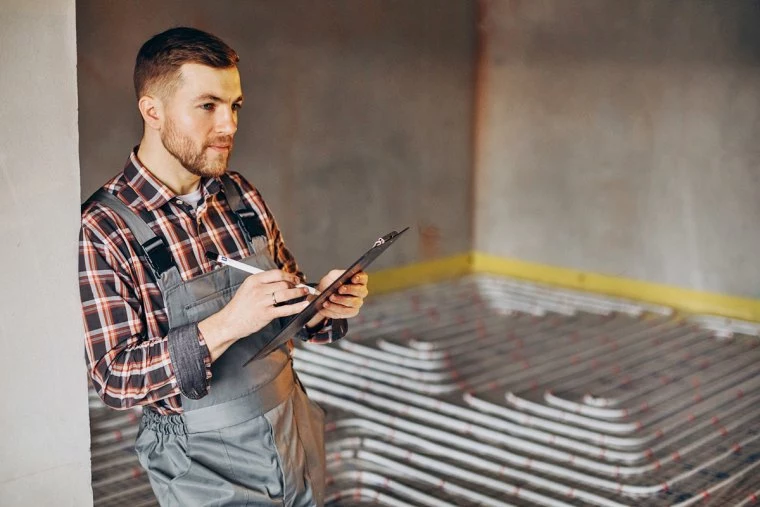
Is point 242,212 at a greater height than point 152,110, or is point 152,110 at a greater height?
point 152,110

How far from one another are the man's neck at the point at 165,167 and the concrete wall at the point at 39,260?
168 mm

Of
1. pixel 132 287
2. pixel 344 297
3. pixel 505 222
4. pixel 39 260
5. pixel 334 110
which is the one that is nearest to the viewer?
pixel 132 287

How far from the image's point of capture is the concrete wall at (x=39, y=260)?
2078 mm

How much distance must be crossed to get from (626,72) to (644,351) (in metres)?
2.28

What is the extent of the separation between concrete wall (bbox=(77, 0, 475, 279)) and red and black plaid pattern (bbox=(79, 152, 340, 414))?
11.3ft

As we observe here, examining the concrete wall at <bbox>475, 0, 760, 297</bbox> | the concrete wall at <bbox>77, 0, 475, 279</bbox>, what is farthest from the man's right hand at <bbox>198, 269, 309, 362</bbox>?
the concrete wall at <bbox>475, 0, 760, 297</bbox>

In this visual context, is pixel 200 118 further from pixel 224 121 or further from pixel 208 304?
pixel 208 304

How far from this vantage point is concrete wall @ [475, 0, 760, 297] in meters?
6.49

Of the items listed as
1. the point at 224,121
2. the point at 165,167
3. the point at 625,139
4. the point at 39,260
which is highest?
the point at 224,121

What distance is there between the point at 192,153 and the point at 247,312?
1.43 ft

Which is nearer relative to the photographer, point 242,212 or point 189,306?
point 189,306

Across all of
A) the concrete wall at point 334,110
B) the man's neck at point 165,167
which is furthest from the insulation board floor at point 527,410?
the man's neck at point 165,167

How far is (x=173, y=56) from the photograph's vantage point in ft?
6.93

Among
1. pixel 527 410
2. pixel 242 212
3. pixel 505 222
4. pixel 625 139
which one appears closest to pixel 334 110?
pixel 505 222
